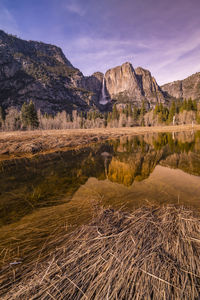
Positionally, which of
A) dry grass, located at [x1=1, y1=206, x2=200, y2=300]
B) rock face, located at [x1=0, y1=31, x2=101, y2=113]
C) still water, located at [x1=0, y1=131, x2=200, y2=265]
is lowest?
still water, located at [x1=0, y1=131, x2=200, y2=265]

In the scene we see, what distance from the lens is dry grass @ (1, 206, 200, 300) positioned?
5.78ft

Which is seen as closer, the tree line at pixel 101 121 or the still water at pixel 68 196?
the still water at pixel 68 196

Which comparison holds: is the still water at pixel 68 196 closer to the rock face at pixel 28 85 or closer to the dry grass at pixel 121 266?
the dry grass at pixel 121 266

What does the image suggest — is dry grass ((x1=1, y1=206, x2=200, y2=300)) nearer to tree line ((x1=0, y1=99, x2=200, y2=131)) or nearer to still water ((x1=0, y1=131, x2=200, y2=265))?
still water ((x1=0, y1=131, x2=200, y2=265))

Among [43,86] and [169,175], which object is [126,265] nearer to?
[169,175]

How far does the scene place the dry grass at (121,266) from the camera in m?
1.76

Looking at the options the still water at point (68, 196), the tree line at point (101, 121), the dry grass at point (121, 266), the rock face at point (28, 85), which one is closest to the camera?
the dry grass at point (121, 266)

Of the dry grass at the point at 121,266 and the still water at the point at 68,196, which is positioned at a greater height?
the dry grass at the point at 121,266

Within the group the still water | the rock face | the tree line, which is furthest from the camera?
the rock face

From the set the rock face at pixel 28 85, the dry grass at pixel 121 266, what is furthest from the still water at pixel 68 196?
the rock face at pixel 28 85

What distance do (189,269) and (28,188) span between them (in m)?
6.33

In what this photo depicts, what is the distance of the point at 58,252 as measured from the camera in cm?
260

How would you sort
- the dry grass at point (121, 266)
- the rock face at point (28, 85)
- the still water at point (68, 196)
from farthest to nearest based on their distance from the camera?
the rock face at point (28, 85) → the still water at point (68, 196) → the dry grass at point (121, 266)

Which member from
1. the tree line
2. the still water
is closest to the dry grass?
the still water
